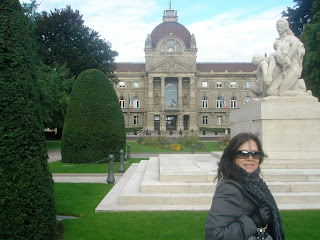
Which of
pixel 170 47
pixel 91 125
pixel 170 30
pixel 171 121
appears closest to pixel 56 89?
pixel 91 125

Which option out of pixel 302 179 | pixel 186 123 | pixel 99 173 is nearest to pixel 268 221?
pixel 302 179

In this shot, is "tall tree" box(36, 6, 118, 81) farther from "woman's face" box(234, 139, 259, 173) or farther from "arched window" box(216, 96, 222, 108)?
"arched window" box(216, 96, 222, 108)

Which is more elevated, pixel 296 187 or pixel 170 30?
pixel 170 30

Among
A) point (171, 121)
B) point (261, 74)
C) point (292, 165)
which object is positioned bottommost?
point (292, 165)

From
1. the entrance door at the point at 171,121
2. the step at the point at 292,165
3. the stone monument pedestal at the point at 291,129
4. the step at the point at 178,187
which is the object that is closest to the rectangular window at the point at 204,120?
the entrance door at the point at 171,121

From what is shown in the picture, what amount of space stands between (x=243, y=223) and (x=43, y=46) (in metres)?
33.0

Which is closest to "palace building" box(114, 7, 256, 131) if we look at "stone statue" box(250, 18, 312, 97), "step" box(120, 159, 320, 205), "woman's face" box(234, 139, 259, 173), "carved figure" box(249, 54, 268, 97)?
"carved figure" box(249, 54, 268, 97)

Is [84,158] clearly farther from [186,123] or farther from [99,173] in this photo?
[186,123]

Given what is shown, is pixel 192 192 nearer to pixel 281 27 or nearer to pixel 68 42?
pixel 281 27

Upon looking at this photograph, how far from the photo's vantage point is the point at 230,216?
2078mm

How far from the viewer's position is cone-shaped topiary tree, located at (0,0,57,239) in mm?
3908

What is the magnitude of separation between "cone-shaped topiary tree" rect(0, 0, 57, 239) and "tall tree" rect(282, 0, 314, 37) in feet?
102

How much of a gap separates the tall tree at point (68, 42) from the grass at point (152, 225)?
2688cm

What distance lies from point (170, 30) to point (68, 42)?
39.8m
